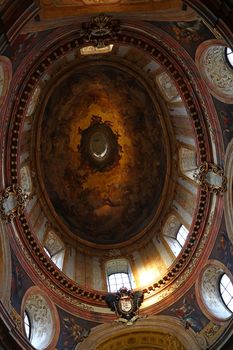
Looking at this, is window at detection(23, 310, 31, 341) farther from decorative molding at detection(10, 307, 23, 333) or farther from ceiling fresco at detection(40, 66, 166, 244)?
ceiling fresco at detection(40, 66, 166, 244)

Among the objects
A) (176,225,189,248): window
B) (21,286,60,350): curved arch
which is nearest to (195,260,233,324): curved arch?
(176,225,189,248): window

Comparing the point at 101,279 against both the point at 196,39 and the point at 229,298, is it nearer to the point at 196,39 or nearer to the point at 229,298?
the point at 229,298

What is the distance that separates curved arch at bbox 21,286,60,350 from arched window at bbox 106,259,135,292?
346 centimetres

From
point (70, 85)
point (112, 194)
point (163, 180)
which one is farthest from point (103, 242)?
point (70, 85)

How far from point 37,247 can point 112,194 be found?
7995 mm

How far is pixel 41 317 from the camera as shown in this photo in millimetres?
17141

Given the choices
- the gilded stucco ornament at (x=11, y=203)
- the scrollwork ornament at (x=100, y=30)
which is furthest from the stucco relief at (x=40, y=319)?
the scrollwork ornament at (x=100, y=30)

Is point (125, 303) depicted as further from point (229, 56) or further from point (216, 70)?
point (229, 56)

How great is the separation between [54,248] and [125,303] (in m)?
4.80

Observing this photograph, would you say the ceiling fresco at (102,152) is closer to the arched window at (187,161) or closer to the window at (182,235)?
the arched window at (187,161)

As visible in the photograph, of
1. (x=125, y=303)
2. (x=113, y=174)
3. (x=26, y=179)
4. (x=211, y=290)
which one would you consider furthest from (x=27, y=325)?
(x=113, y=174)

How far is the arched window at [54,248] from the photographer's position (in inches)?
826

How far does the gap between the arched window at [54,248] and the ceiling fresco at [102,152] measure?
1.75 m

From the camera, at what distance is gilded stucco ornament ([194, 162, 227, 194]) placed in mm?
17047
